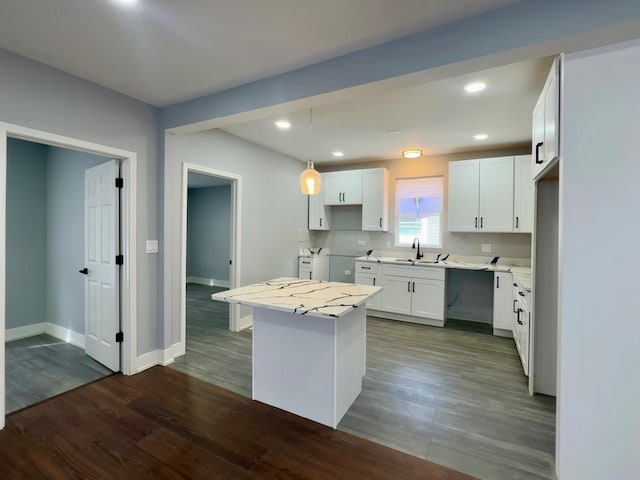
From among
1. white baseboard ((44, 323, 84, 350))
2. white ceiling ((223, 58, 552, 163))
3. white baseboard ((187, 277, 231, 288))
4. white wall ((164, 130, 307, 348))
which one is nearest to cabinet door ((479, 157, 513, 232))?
white ceiling ((223, 58, 552, 163))

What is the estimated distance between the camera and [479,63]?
1790 mm

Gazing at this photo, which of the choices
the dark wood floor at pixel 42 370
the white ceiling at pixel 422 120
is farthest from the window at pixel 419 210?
the dark wood floor at pixel 42 370

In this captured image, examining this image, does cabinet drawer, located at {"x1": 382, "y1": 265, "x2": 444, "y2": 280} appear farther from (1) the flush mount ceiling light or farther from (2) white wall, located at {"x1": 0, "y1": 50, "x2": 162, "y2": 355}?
(2) white wall, located at {"x1": 0, "y1": 50, "x2": 162, "y2": 355}

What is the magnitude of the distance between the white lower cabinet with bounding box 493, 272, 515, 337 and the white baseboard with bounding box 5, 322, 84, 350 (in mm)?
5137

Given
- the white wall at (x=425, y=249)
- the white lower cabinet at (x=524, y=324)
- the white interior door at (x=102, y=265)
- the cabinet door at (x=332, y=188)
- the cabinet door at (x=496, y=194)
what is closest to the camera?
the white lower cabinet at (x=524, y=324)

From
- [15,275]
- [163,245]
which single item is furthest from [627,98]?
[15,275]

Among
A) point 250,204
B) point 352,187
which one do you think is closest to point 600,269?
point 250,204

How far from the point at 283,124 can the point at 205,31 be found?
1.69m

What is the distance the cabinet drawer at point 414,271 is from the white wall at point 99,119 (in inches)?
125

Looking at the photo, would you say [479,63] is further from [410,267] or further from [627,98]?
[410,267]

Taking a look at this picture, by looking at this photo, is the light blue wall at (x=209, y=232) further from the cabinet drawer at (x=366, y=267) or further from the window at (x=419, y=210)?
the window at (x=419, y=210)

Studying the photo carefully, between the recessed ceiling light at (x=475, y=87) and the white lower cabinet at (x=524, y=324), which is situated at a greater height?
the recessed ceiling light at (x=475, y=87)

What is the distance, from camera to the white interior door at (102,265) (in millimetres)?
2947

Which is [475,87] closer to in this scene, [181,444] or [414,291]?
[414,291]
